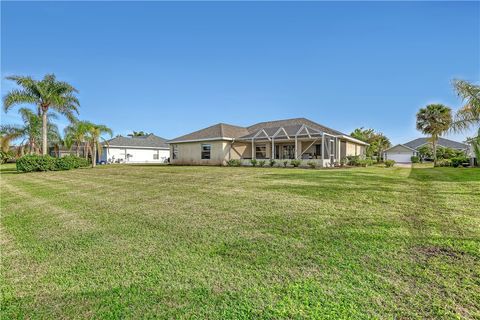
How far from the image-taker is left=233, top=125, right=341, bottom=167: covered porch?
22.8 m

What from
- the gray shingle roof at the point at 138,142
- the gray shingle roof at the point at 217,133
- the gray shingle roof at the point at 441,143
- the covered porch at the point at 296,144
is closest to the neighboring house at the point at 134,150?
the gray shingle roof at the point at 138,142

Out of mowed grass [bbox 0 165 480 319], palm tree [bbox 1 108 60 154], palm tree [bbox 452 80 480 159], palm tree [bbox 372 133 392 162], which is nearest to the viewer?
mowed grass [bbox 0 165 480 319]

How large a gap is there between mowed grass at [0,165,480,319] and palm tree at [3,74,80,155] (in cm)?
1987

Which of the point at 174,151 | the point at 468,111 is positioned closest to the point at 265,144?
the point at 174,151

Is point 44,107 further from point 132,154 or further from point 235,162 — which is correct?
point 132,154

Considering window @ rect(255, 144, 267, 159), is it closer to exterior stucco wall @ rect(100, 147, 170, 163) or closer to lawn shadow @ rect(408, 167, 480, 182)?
lawn shadow @ rect(408, 167, 480, 182)

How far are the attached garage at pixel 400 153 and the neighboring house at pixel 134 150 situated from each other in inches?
1719

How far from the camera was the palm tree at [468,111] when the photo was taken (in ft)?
34.7

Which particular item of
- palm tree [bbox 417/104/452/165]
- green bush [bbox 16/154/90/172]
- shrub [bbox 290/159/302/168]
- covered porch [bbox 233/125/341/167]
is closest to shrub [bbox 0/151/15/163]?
green bush [bbox 16/154/90/172]

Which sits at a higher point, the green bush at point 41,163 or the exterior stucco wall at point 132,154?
the exterior stucco wall at point 132,154

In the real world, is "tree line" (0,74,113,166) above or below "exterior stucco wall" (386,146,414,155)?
above

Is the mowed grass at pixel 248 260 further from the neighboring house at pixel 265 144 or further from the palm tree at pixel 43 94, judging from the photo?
the palm tree at pixel 43 94

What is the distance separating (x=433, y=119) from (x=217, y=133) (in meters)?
26.5

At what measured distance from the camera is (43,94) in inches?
885
